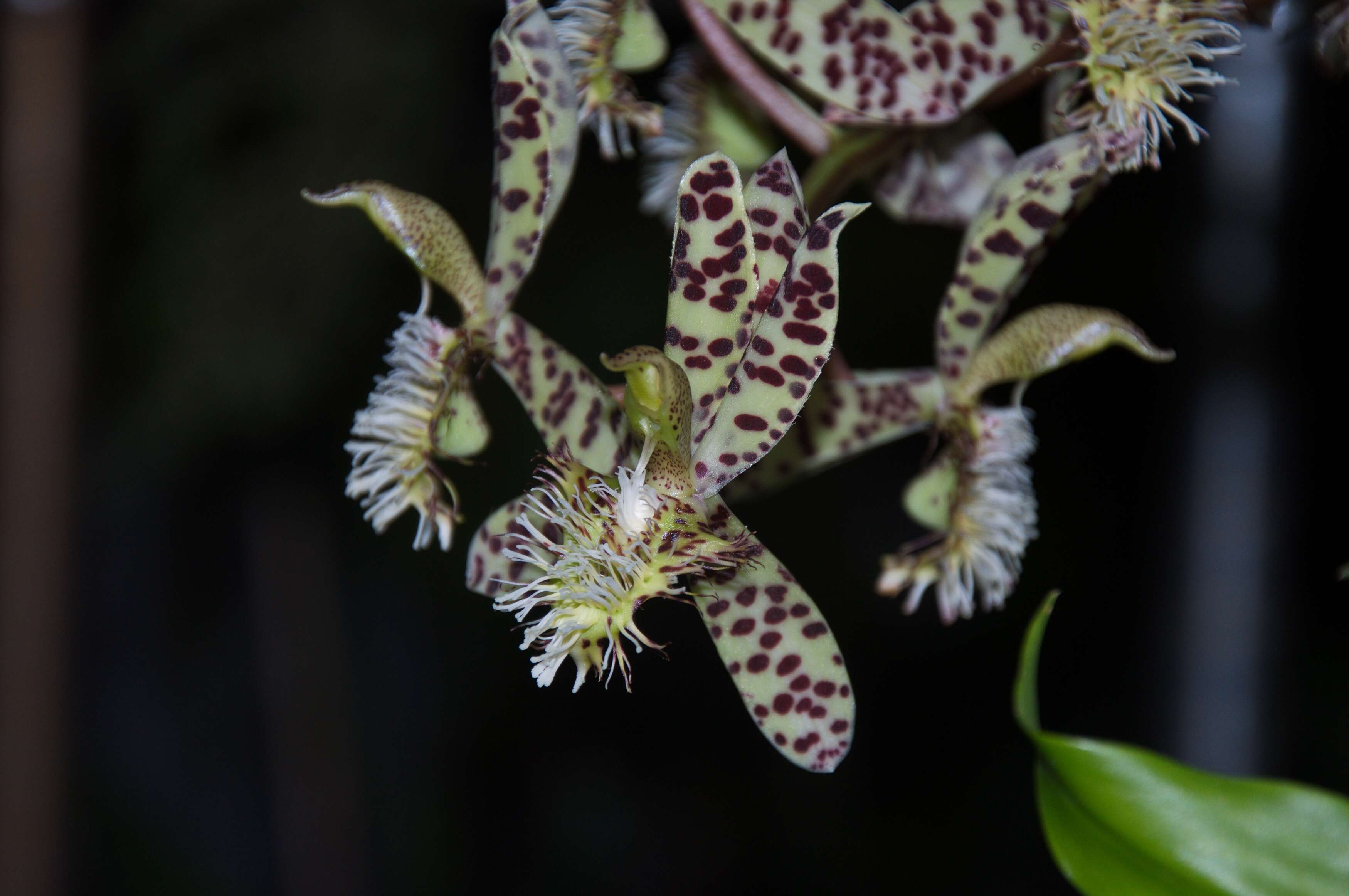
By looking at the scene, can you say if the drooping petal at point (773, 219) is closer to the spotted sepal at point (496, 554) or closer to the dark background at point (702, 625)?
the spotted sepal at point (496, 554)

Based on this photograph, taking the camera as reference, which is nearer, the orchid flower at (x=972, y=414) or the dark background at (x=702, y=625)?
the orchid flower at (x=972, y=414)

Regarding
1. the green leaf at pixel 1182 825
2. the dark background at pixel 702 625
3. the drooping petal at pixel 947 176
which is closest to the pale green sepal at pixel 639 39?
the drooping petal at pixel 947 176

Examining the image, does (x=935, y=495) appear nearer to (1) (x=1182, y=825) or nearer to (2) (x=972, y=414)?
(2) (x=972, y=414)

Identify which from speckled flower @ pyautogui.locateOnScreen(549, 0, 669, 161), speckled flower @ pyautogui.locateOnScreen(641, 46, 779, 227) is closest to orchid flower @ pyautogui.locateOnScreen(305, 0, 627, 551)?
speckled flower @ pyautogui.locateOnScreen(549, 0, 669, 161)

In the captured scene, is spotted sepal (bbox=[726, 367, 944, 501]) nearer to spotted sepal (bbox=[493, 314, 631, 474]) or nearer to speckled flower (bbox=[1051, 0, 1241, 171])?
spotted sepal (bbox=[493, 314, 631, 474])

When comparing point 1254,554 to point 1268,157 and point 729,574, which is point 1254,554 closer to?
point 1268,157

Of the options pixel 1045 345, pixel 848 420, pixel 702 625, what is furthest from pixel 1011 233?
pixel 702 625
